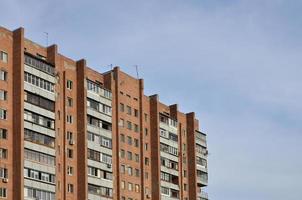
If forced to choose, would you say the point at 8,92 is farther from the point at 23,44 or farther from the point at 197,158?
the point at 197,158

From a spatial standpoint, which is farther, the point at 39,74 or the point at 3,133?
the point at 39,74

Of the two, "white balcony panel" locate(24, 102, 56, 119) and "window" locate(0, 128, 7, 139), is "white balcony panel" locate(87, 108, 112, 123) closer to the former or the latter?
"white balcony panel" locate(24, 102, 56, 119)

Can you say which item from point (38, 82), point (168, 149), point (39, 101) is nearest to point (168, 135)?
point (168, 149)

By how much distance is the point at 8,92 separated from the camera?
80.4 m

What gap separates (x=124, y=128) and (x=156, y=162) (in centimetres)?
905

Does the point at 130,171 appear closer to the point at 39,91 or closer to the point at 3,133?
the point at 39,91

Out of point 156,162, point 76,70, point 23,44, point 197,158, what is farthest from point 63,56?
point 197,158

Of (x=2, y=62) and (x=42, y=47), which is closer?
(x=2, y=62)

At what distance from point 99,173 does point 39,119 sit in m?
13.3

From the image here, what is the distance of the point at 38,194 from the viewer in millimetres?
80250

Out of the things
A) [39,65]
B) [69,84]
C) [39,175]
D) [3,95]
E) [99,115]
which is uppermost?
[39,65]

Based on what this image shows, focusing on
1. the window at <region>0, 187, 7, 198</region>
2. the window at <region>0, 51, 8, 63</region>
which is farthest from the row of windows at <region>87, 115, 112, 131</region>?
the window at <region>0, 187, 7, 198</region>

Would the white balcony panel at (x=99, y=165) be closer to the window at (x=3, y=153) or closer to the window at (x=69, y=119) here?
the window at (x=69, y=119)

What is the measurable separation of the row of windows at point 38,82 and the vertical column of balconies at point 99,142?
8.54m
